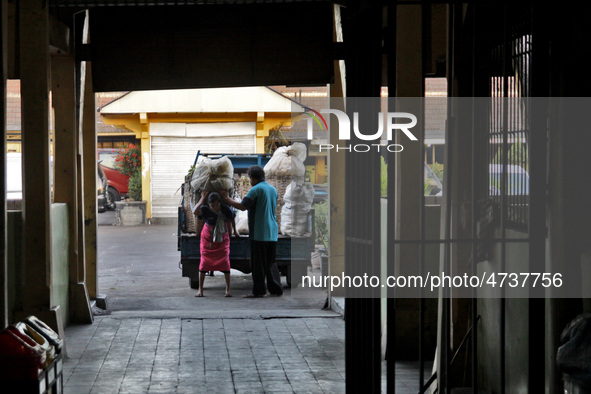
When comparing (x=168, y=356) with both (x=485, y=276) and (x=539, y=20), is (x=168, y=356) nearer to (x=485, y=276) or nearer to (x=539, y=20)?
(x=485, y=276)

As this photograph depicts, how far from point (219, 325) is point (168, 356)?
1.58 m

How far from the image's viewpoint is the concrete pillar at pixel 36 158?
7.42 metres

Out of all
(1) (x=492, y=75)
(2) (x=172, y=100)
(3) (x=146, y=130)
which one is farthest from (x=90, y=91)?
(3) (x=146, y=130)

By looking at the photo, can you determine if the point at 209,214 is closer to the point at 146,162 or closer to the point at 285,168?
the point at 285,168

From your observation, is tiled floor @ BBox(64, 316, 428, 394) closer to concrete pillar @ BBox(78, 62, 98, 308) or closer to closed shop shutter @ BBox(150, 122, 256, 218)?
concrete pillar @ BBox(78, 62, 98, 308)

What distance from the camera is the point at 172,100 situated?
2275cm

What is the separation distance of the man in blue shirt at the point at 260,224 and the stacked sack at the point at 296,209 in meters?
1.06

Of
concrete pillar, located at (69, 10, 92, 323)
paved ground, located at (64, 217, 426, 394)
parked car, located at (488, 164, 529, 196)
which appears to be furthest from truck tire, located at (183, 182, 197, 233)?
parked car, located at (488, 164, 529, 196)

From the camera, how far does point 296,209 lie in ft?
41.2

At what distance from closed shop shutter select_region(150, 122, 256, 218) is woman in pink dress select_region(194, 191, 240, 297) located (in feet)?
40.5

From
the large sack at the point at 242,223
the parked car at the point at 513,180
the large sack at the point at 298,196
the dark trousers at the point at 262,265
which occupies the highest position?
the parked car at the point at 513,180

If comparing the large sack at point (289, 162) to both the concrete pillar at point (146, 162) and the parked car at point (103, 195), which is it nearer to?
the concrete pillar at point (146, 162)

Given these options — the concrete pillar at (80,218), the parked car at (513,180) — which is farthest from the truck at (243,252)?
the parked car at (513,180)

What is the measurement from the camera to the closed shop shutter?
23969 mm
